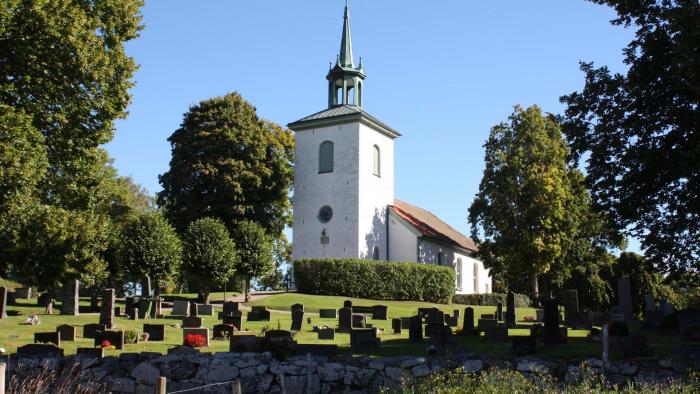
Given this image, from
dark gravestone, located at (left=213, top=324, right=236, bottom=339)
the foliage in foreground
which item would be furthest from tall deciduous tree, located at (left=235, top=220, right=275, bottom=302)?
the foliage in foreground

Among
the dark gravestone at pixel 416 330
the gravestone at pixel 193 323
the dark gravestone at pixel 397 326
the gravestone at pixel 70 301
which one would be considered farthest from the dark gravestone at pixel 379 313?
the gravestone at pixel 70 301

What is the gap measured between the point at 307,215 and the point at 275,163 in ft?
13.4

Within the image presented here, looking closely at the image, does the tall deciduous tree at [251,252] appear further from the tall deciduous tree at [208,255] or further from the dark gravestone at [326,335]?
the dark gravestone at [326,335]

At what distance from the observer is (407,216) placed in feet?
165

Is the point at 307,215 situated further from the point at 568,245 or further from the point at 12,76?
the point at 12,76

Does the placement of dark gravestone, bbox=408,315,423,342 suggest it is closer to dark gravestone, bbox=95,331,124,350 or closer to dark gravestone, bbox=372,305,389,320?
dark gravestone, bbox=95,331,124,350

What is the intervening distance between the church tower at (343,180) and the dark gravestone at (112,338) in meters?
28.3

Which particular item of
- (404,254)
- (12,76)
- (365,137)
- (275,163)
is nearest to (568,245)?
(404,254)

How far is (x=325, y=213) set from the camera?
156 feet

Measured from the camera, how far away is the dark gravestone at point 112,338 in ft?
57.0

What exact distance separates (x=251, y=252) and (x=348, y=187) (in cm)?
914

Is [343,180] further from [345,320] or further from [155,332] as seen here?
[155,332]

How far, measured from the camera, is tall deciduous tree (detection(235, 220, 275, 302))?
40.4 meters

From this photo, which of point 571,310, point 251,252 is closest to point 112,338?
point 571,310
